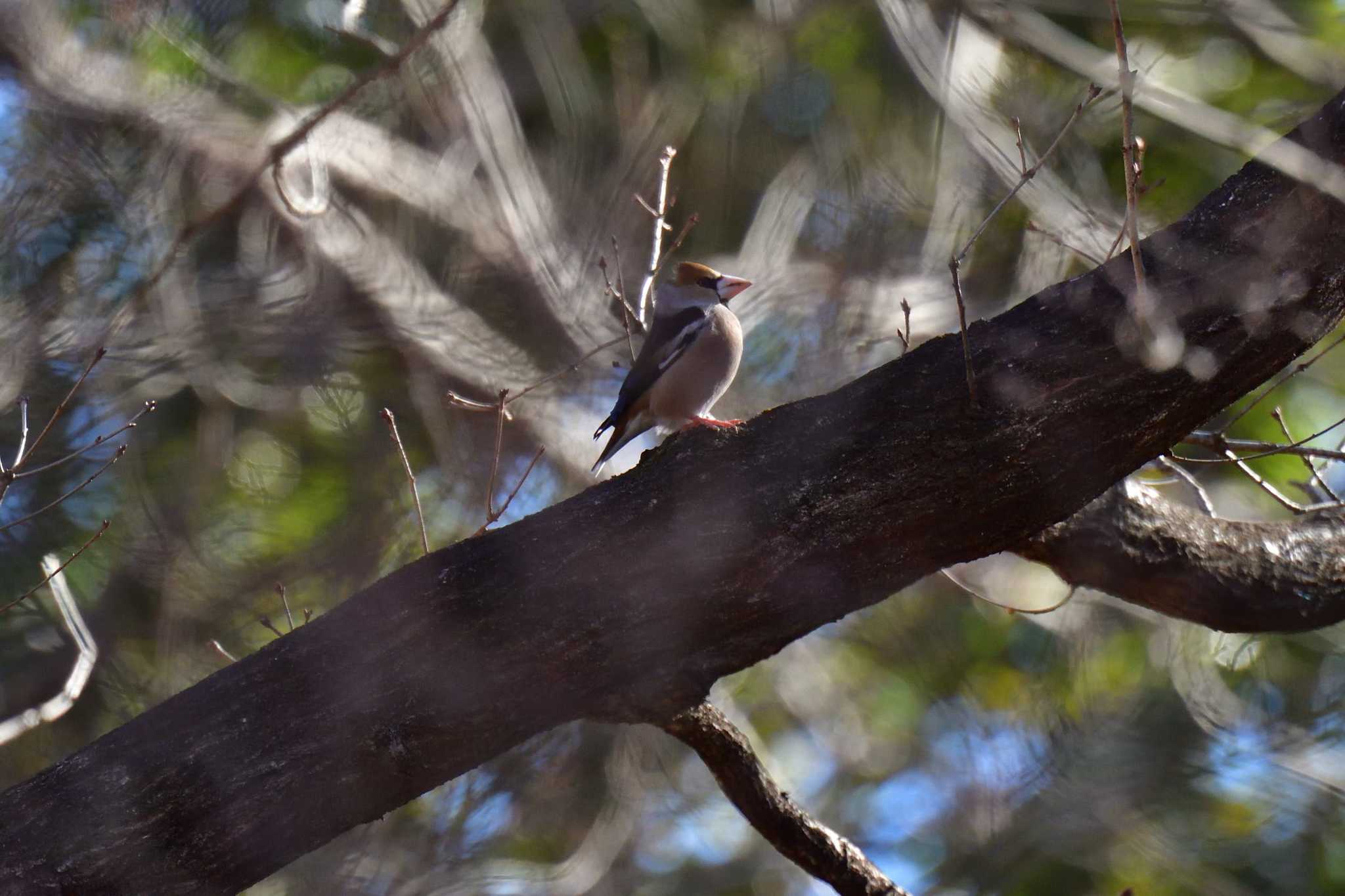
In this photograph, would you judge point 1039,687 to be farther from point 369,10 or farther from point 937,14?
point 369,10

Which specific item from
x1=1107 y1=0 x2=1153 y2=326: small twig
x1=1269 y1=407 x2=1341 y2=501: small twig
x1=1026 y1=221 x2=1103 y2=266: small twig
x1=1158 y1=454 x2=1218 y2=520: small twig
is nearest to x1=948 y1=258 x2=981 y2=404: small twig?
x1=1107 y1=0 x2=1153 y2=326: small twig

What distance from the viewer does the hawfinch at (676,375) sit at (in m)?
4.09

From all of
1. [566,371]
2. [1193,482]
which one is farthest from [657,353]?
[1193,482]

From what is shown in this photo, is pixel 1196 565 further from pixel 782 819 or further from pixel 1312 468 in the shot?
pixel 782 819

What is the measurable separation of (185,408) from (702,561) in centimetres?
483

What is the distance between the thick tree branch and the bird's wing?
4.72 feet

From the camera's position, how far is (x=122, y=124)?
5.67 m

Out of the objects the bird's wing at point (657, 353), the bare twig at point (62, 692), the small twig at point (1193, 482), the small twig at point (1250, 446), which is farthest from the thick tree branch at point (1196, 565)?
the bare twig at point (62, 692)

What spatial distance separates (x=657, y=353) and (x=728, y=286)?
84 cm

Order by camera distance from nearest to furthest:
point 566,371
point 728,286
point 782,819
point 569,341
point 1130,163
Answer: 1. point 1130,163
2. point 782,819
3. point 566,371
4. point 728,286
5. point 569,341

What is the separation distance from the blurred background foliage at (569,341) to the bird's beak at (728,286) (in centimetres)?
88

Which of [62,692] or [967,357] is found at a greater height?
[967,357]

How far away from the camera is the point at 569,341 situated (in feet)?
19.3

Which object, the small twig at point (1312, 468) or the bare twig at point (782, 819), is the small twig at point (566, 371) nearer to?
the bare twig at point (782, 819)
